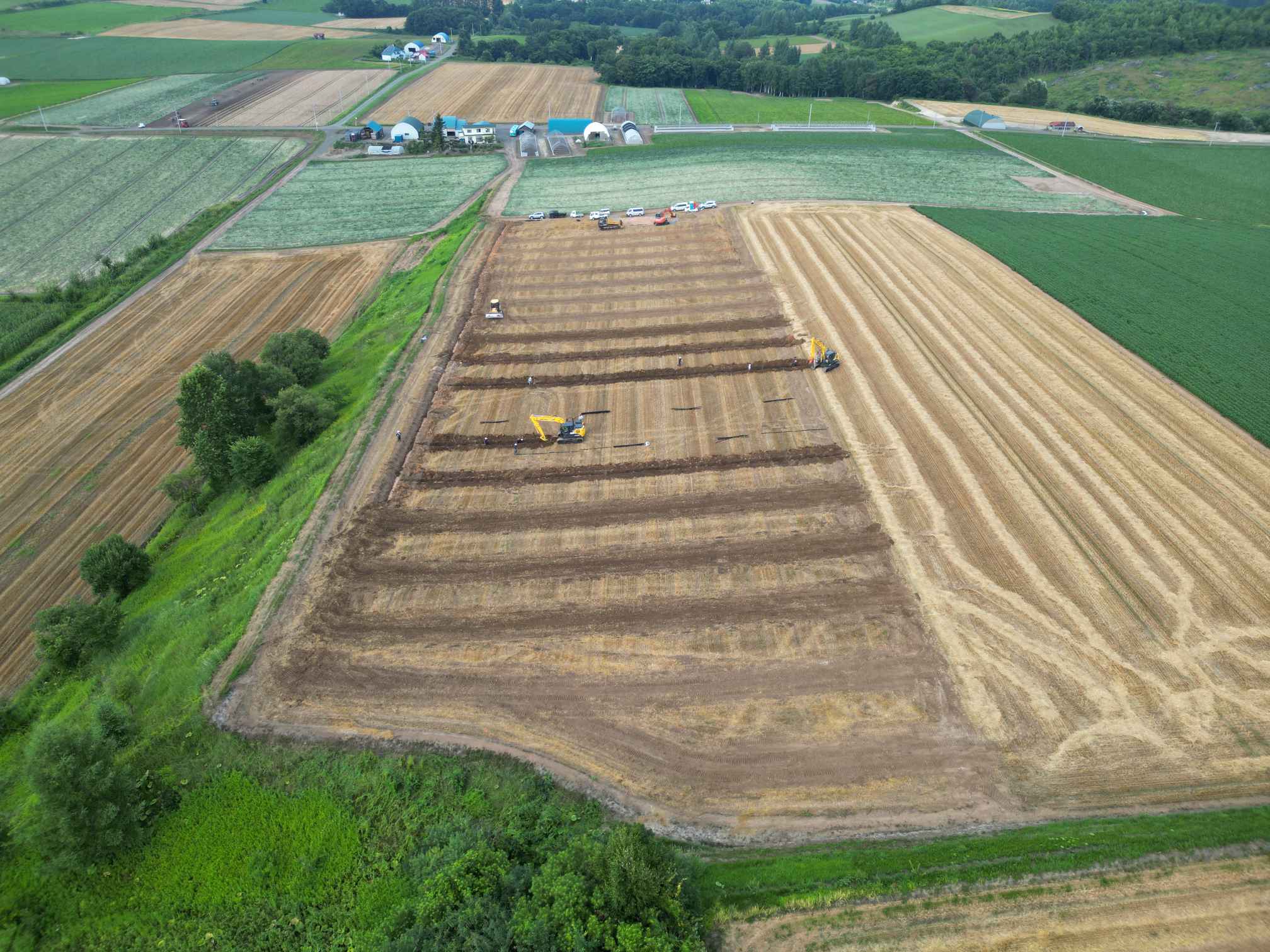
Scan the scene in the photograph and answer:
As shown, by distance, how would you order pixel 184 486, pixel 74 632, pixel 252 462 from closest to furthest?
1. pixel 74 632
2. pixel 252 462
3. pixel 184 486

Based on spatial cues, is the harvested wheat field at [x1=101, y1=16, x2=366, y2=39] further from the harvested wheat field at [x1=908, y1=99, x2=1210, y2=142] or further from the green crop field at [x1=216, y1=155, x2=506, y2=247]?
the harvested wheat field at [x1=908, y1=99, x2=1210, y2=142]

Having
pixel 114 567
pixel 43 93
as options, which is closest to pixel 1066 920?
pixel 114 567

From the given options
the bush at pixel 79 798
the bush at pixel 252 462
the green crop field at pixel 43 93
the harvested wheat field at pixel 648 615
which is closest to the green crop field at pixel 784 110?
the harvested wheat field at pixel 648 615

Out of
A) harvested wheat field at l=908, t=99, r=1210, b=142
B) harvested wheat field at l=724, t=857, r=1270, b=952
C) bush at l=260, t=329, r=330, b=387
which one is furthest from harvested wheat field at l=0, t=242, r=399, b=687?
harvested wheat field at l=908, t=99, r=1210, b=142

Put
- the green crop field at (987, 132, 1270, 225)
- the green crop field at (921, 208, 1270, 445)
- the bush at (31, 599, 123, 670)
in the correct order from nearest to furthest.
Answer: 1. the bush at (31, 599, 123, 670)
2. the green crop field at (921, 208, 1270, 445)
3. the green crop field at (987, 132, 1270, 225)

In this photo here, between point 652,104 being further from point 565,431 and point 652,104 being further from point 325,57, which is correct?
point 565,431

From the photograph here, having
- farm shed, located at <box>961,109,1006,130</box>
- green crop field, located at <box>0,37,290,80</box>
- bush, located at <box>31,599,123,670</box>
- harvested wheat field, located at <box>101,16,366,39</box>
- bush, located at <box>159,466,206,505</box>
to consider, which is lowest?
bush, located at <box>31,599,123,670</box>
